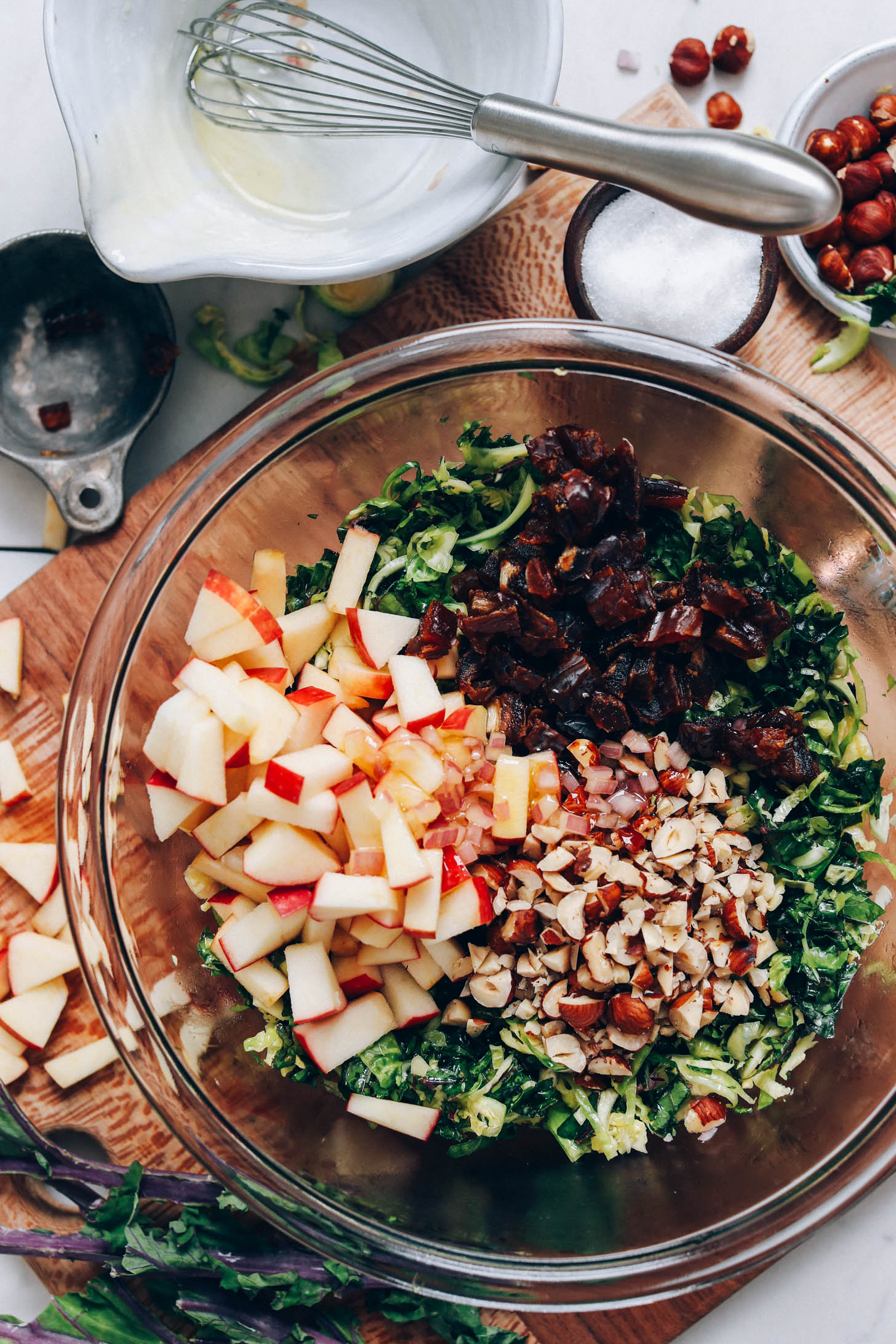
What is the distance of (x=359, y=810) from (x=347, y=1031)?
380 mm

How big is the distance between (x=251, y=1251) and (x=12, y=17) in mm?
2504

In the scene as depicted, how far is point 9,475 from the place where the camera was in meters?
2.08

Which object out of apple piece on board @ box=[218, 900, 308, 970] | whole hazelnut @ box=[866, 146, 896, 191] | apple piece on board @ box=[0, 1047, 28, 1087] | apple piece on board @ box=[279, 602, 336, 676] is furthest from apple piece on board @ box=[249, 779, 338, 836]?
whole hazelnut @ box=[866, 146, 896, 191]

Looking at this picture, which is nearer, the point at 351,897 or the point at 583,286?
the point at 351,897

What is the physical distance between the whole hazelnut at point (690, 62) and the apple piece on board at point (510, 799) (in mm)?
1514

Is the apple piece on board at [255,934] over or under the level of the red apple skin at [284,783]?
under

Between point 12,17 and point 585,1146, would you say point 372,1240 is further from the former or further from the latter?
point 12,17

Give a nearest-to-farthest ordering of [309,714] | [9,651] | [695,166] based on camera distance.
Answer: [695,166]
[309,714]
[9,651]

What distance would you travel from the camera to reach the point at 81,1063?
1915mm

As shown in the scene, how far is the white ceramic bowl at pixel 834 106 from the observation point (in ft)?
6.30

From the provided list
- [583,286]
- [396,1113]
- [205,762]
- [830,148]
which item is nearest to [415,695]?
[205,762]

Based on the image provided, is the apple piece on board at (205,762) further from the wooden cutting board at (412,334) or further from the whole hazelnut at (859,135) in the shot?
the whole hazelnut at (859,135)

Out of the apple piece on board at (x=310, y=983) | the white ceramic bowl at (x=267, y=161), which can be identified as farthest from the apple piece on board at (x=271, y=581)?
the apple piece on board at (x=310, y=983)

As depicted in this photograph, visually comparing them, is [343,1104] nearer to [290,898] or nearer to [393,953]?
[393,953]
